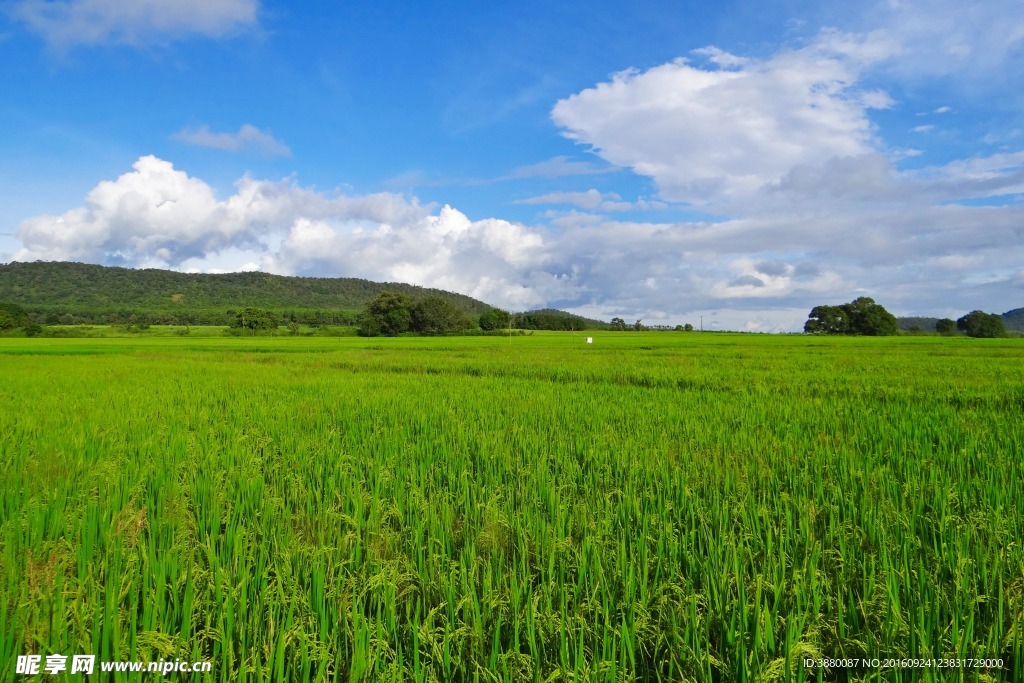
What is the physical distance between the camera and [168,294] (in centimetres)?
12825

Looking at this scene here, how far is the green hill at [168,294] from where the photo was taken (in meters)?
98.5

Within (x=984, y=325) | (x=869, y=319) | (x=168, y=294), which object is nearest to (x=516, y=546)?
(x=869, y=319)

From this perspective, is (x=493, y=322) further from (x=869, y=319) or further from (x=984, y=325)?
(x=984, y=325)

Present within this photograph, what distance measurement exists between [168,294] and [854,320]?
485 ft

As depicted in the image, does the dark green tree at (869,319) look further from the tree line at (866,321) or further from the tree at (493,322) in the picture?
the tree at (493,322)

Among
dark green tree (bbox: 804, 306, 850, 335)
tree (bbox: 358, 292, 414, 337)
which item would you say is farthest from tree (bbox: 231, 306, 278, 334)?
dark green tree (bbox: 804, 306, 850, 335)

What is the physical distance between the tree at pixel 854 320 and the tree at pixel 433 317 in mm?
60926

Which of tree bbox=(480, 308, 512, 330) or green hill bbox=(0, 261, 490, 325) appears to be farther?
green hill bbox=(0, 261, 490, 325)

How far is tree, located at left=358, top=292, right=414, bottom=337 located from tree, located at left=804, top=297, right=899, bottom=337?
221ft

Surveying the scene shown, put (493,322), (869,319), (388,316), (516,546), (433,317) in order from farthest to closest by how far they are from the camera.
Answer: (493,322)
(869,319)
(433,317)
(388,316)
(516,546)

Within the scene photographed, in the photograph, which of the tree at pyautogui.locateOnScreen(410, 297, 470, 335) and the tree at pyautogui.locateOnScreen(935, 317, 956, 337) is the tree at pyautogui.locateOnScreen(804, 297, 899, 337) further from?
the tree at pyautogui.locateOnScreen(410, 297, 470, 335)

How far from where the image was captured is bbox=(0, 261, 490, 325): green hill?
98500 millimetres

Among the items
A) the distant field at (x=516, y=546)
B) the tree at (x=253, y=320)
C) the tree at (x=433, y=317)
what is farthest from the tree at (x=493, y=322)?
the distant field at (x=516, y=546)

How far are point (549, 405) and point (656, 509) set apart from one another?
4.49m
